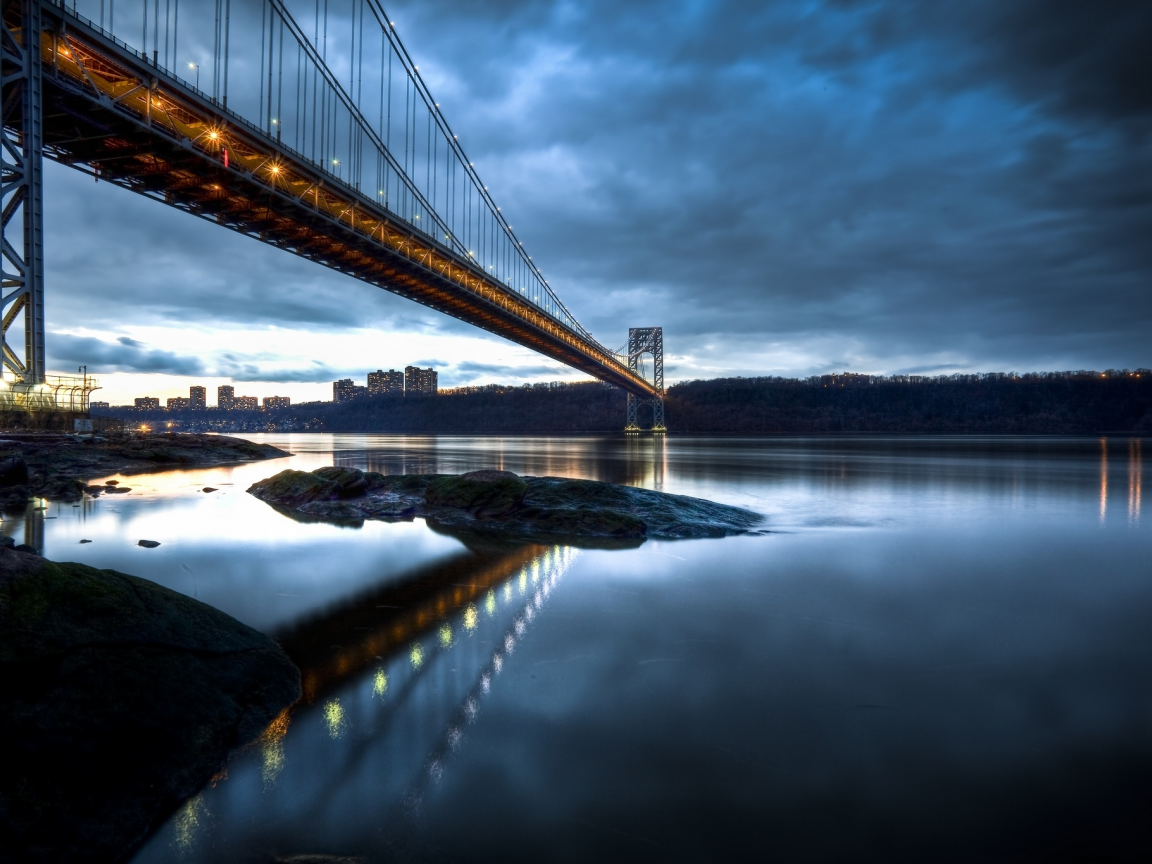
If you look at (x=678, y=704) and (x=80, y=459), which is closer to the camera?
(x=678, y=704)

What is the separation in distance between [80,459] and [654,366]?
2716 inches

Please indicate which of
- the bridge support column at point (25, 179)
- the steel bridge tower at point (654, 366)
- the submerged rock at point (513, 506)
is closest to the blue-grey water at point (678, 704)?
the submerged rock at point (513, 506)

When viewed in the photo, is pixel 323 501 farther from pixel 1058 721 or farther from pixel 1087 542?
pixel 1087 542

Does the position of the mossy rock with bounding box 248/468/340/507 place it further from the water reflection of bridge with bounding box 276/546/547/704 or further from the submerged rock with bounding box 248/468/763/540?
the water reflection of bridge with bounding box 276/546/547/704

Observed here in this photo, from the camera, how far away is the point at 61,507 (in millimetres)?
9586

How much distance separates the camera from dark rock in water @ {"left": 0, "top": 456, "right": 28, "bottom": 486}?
33.7ft

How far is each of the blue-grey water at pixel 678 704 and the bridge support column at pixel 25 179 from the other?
11.1 metres

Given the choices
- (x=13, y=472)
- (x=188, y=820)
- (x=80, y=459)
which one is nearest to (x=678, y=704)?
(x=188, y=820)

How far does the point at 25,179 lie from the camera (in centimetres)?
1384

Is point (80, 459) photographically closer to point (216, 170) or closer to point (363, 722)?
point (216, 170)

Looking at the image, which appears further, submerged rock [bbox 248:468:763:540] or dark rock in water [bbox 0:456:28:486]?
dark rock in water [bbox 0:456:28:486]

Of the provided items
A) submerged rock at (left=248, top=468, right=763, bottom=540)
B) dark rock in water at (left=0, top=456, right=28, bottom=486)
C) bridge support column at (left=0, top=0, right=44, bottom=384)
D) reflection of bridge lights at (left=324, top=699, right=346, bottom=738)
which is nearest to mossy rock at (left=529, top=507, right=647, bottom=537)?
submerged rock at (left=248, top=468, right=763, bottom=540)

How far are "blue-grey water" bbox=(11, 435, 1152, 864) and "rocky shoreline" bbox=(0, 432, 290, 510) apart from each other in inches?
201

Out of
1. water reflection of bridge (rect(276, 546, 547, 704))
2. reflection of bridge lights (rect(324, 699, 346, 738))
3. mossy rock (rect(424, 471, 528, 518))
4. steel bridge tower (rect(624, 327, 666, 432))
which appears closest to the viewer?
reflection of bridge lights (rect(324, 699, 346, 738))
